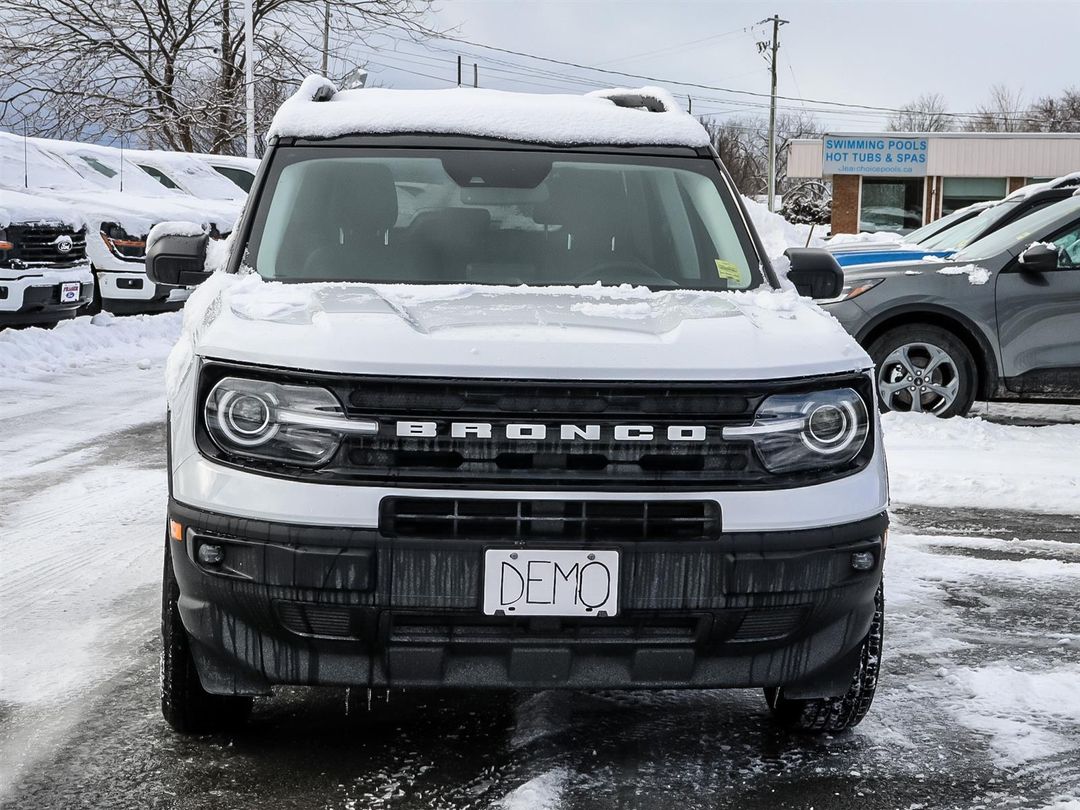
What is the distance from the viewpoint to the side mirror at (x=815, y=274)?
4.19 metres

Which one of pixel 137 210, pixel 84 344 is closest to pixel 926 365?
pixel 84 344

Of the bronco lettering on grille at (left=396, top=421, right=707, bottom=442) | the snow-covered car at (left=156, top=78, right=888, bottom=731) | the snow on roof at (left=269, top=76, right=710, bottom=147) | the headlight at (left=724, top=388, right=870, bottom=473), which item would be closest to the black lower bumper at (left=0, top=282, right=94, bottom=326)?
the snow on roof at (left=269, top=76, right=710, bottom=147)

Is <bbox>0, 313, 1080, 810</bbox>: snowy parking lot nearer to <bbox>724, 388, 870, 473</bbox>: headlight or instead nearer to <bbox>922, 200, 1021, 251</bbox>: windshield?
<bbox>724, 388, 870, 473</bbox>: headlight

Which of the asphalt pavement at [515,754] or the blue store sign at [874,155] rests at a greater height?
the blue store sign at [874,155]

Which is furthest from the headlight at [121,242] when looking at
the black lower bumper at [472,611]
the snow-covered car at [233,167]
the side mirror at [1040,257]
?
the black lower bumper at [472,611]

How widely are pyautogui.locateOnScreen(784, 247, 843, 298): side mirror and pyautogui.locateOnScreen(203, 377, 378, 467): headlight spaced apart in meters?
1.95

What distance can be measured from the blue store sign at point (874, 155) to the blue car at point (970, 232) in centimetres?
2985

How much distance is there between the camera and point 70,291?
12.0m

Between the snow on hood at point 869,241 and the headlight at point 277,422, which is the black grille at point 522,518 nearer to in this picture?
the headlight at point 277,422

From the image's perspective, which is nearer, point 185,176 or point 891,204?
point 185,176

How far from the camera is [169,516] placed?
294 cm

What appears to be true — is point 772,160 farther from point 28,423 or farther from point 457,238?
point 457,238

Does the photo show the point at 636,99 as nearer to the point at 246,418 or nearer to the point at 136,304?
the point at 246,418

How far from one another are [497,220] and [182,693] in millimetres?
1727
